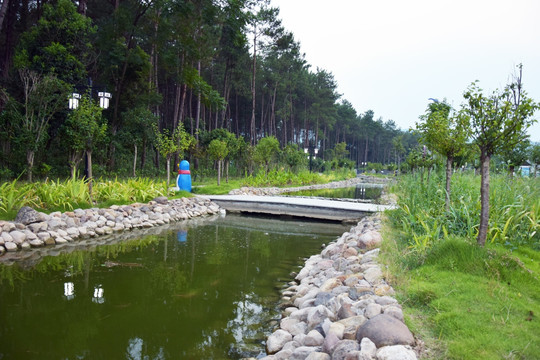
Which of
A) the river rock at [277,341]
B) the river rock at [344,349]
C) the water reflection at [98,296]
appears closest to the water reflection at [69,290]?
the water reflection at [98,296]

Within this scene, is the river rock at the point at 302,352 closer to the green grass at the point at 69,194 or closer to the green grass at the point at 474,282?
the green grass at the point at 474,282

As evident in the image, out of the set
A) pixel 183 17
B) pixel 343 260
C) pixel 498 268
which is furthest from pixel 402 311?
pixel 183 17

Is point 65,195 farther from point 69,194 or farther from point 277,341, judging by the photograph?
point 277,341

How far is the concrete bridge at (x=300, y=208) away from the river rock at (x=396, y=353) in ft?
25.0

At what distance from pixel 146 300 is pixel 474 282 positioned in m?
3.42

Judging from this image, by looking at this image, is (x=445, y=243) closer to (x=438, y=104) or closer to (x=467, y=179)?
(x=467, y=179)

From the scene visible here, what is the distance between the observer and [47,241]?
633 centimetres

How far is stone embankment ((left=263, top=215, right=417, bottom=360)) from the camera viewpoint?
242cm

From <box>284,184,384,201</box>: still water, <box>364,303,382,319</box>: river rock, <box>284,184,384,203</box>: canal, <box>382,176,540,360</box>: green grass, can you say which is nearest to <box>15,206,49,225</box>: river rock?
<box>382,176,540,360</box>: green grass

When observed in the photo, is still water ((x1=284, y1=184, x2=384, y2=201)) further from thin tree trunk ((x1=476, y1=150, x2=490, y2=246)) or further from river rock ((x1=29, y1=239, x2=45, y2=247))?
river rock ((x1=29, y1=239, x2=45, y2=247))

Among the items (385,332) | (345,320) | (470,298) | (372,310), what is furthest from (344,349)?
(470,298)

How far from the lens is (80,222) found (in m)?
7.24

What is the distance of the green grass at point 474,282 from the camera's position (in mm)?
2439

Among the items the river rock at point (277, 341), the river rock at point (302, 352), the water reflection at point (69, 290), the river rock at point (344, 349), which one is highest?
the river rock at point (344, 349)
